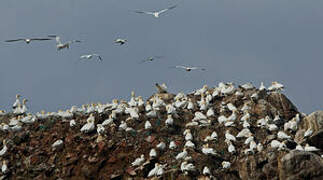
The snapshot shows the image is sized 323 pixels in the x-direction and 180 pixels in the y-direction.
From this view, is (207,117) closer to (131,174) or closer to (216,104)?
(216,104)

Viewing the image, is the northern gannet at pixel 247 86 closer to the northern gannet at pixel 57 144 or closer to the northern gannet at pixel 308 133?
the northern gannet at pixel 308 133

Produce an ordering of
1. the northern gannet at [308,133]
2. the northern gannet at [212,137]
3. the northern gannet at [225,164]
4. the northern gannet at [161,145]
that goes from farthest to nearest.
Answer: the northern gannet at [308,133], the northern gannet at [212,137], the northern gannet at [161,145], the northern gannet at [225,164]

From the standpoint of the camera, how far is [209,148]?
3981 centimetres

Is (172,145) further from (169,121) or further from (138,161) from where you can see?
(169,121)

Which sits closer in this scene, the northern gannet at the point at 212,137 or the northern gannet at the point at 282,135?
the northern gannet at the point at 282,135

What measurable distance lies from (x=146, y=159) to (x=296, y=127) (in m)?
12.8

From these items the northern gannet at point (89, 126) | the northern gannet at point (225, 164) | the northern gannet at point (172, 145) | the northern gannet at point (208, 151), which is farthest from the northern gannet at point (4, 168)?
the northern gannet at point (225, 164)

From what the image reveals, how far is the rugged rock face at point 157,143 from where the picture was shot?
124 ft

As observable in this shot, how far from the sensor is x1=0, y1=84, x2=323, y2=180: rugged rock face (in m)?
37.8

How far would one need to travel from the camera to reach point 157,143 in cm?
4078

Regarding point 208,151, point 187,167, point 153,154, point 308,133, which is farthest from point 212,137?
point 308,133

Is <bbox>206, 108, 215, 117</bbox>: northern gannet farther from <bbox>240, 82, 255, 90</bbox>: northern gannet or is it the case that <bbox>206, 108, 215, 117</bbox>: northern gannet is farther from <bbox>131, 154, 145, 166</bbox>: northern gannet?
<bbox>131, 154, 145, 166</bbox>: northern gannet

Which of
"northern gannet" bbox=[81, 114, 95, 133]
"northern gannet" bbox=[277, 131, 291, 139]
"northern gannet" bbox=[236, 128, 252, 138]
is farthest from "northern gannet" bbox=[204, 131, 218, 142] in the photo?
"northern gannet" bbox=[81, 114, 95, 133]

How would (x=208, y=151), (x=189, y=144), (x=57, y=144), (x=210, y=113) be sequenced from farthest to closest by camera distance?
(x=210, y=113) → (x=57, y=144) → (x=189, y=144) → (x=208, y=151)
